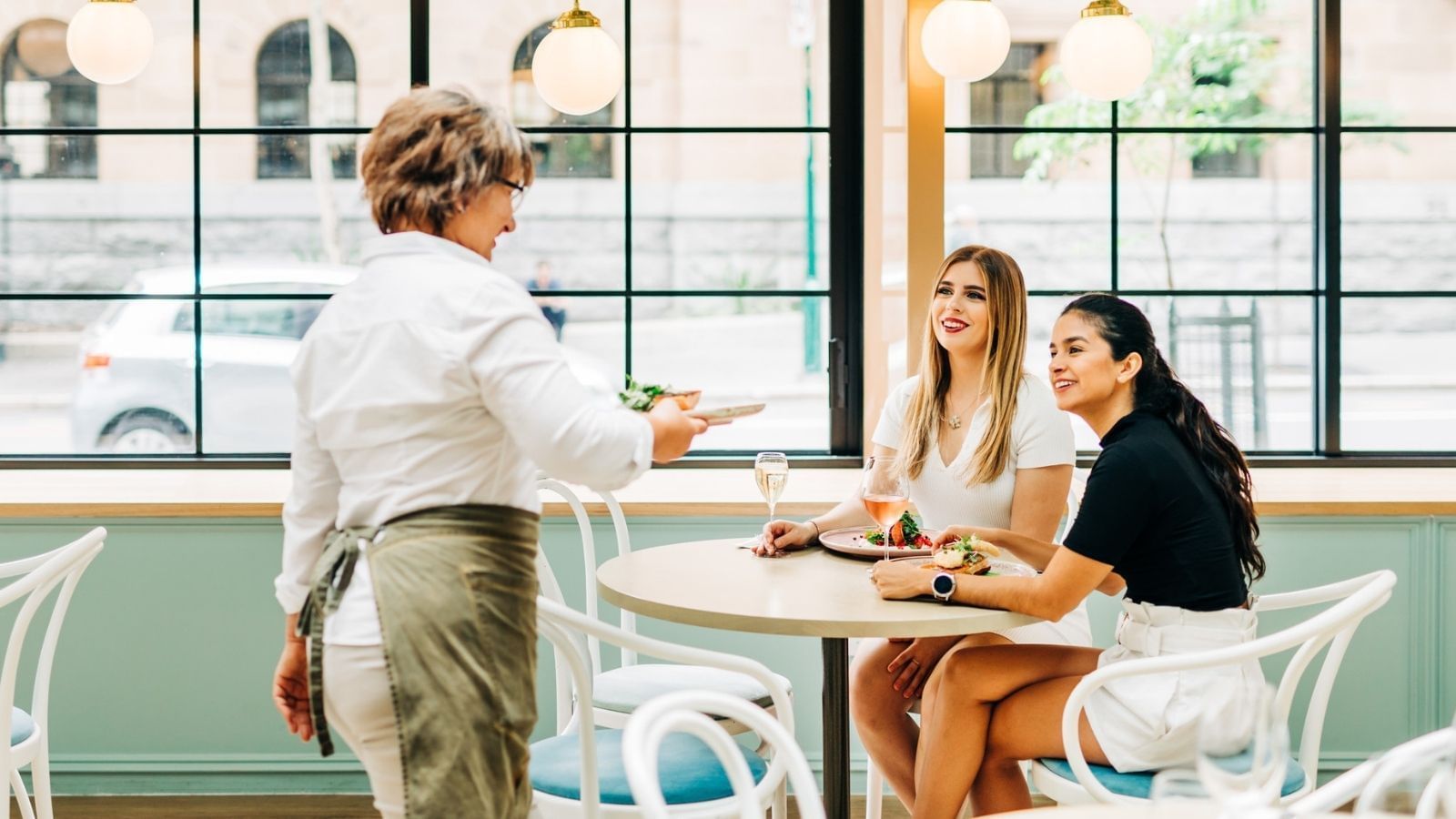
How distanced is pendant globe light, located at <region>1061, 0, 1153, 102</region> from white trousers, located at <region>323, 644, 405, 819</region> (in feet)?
7.35

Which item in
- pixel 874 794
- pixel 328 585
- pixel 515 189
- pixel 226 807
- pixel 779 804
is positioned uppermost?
pixel 515 189

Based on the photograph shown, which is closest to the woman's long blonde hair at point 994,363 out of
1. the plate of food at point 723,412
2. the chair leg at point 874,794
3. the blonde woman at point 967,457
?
the blonde woman at point 967,457

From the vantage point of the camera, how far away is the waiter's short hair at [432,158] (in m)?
1.60

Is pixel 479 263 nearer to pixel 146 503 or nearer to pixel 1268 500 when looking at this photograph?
pixel 146 503

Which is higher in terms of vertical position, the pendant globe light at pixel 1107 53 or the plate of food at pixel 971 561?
the pendant globe light at pixel 1107 53

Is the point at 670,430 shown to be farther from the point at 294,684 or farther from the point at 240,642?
the point at 240,642

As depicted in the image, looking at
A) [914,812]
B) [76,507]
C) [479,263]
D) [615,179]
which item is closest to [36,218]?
[76,507]

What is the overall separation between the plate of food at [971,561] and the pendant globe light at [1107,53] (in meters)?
1.33

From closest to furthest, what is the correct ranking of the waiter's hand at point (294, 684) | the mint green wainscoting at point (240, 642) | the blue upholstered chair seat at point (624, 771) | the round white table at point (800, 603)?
the waiter's hand at point (294, 684) → the round white table at point (800, 603) → the blue upholstered chair seat at point (624, 771) → the mint green wainscoting at point (240, 642)

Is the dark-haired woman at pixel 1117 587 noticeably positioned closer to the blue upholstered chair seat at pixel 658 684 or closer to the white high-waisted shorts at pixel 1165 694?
the white high-waisted shorts at pixel 1165 694

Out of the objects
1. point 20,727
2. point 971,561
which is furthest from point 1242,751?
point 20,727

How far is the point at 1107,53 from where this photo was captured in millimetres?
3059

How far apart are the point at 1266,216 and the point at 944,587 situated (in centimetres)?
228

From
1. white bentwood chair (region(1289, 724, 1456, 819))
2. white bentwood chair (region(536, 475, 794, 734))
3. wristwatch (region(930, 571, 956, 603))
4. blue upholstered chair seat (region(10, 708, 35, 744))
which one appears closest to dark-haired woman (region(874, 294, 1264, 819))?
wristwatch (region(930, 571, 956, 603))
